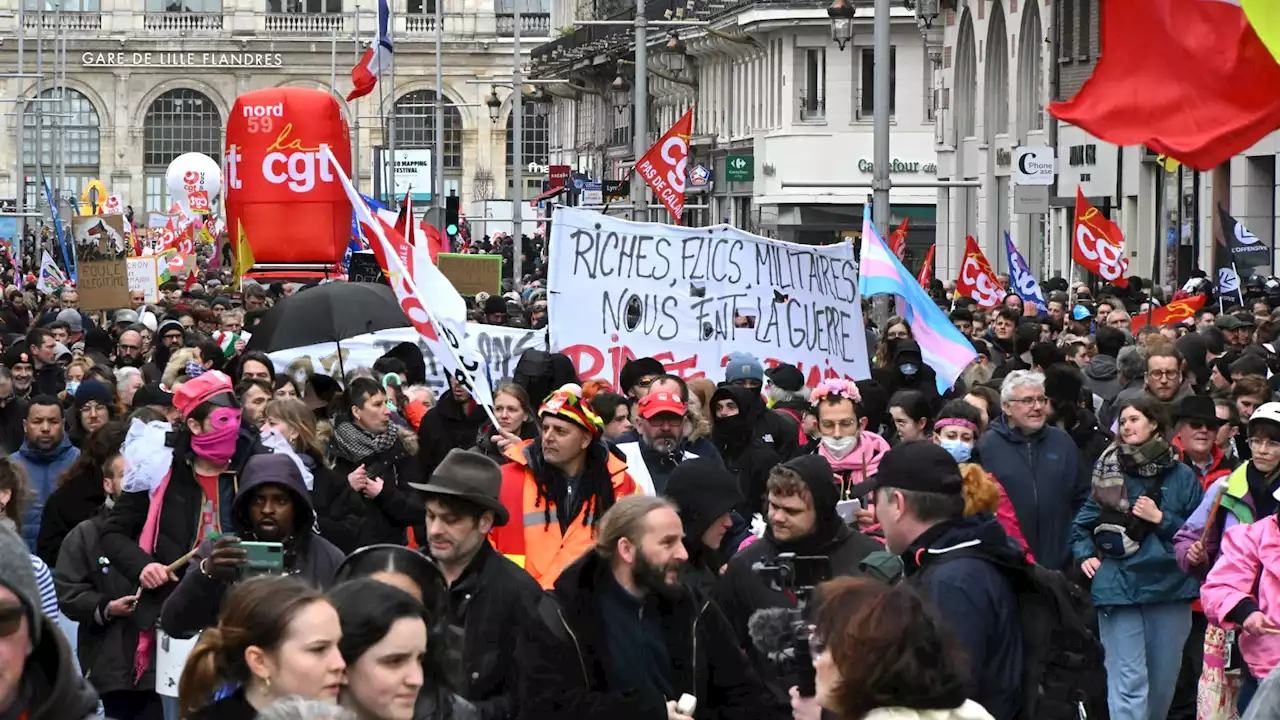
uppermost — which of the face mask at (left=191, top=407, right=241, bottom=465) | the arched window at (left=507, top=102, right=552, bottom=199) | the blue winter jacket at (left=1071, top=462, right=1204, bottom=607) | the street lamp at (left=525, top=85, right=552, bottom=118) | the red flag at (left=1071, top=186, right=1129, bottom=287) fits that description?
the street lamp at (left=525, top=85, right=552, bottom=118)

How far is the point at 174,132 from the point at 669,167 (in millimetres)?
67118

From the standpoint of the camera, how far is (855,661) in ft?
14.8

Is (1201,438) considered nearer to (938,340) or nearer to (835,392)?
(835,392)

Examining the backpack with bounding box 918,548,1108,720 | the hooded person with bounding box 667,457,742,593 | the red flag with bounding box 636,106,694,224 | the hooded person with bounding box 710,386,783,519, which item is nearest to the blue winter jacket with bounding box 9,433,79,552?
the hooded person with bounding box 710,386,783,519

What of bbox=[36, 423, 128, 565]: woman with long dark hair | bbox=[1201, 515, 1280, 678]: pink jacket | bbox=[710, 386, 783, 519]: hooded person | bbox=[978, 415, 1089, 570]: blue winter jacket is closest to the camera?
bbox=[1201, 515, 1280, 678]: pink jacket

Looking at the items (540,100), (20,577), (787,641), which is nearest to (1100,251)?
(787,641)

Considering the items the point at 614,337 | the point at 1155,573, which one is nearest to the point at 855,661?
the point at 1155,573

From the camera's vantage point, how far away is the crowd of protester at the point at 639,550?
4.81 metres

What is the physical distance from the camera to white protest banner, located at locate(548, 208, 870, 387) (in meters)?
13.0

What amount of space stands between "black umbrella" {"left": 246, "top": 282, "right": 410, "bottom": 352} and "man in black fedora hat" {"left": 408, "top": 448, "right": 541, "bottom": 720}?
9.78 meters

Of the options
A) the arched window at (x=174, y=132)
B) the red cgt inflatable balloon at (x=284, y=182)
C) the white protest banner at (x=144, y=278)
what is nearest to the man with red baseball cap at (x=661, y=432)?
the white protest banner at (x=144, y=278)

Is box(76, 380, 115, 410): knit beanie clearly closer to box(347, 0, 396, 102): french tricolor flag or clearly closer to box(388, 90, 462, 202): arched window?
box(347, 0, 396, 102): french tricolor flag

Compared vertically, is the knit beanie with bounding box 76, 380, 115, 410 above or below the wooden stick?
above

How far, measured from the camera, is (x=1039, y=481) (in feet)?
32.2
